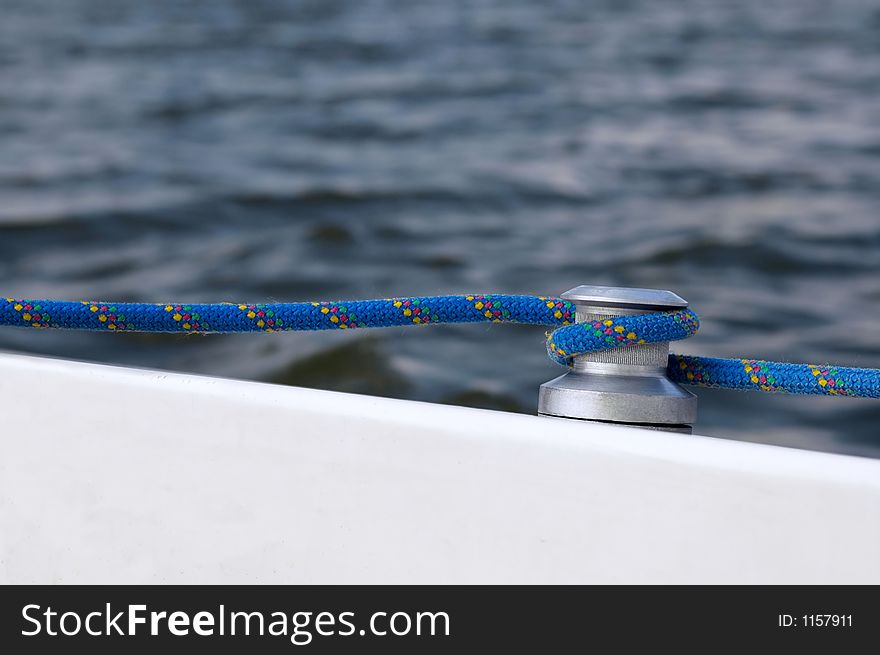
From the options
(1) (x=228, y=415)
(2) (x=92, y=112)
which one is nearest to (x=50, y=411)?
(1) (x=228, y=415)

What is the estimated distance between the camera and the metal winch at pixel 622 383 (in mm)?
601

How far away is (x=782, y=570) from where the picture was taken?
1.71ft

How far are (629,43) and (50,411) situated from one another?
21.7 feet

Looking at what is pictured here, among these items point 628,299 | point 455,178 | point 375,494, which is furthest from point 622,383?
point 455,178

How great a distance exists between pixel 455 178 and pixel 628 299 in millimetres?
3809

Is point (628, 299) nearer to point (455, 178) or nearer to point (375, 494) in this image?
point (375, 494)

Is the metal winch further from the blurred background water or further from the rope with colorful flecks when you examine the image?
the blurred background water

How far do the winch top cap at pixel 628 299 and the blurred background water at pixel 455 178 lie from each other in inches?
61.8

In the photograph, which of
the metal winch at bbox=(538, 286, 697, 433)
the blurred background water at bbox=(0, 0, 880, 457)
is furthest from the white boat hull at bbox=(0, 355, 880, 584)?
the blurred background water at bbox=(0, 0, 880, 457)

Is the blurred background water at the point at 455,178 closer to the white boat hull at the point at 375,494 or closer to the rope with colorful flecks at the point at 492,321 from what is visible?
the rope with colorful flecks at the point at 492,321

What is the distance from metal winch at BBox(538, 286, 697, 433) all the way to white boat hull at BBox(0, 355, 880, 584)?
0.12 feet

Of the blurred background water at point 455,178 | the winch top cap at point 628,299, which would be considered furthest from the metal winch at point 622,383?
the blurred background water at point 455,178

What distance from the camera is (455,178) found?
4.38 metres

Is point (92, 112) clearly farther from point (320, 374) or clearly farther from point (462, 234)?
point (320, 374)
